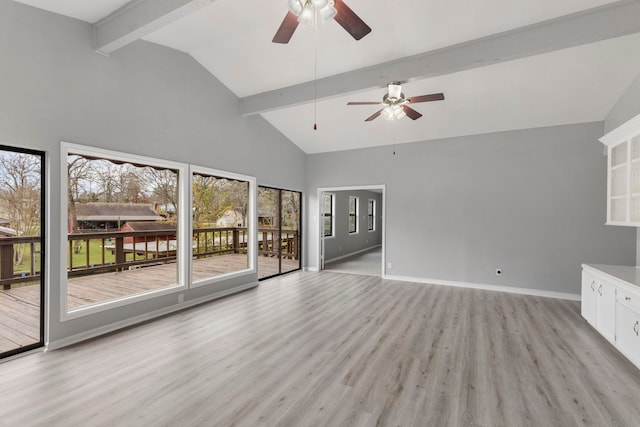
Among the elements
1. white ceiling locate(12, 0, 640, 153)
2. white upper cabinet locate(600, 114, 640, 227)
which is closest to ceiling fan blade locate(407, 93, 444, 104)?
white ceiling locate(12, 0, 640, 153)

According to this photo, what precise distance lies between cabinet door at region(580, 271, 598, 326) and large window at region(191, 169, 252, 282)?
520 cm

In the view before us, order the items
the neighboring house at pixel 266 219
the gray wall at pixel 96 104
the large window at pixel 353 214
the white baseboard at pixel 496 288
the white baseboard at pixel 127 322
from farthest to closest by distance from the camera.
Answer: the large window at pixel 353 214 → the neighboring house at pixel 266 219 → the white baseboard at pixel 496 288 → the white baseboard at pixel 127 322 → the gray wall at pixel 96 104

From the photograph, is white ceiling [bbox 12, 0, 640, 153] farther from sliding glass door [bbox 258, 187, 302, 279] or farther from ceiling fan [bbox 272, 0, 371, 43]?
sliding glass door [bbox 258, 187, 302, 279]

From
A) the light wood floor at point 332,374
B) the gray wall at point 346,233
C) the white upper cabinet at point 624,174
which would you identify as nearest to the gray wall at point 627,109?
the white upper cabinet at point 624,174

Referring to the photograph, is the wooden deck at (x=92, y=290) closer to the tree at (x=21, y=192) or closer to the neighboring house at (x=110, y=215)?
the tree at (x=21, y=192)

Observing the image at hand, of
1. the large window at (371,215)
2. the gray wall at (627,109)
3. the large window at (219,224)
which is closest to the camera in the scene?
the gray wall at (627,109)

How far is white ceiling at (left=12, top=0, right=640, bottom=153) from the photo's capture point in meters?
3.09

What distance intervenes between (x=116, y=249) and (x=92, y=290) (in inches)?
26.3

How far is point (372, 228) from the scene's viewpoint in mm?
12203

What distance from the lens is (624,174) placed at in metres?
3.47

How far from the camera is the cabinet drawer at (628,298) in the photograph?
105 inches

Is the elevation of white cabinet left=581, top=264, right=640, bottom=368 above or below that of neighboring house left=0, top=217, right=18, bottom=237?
below

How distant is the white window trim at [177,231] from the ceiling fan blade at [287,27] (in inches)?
97.5

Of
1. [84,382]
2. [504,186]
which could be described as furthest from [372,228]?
[84,382]
